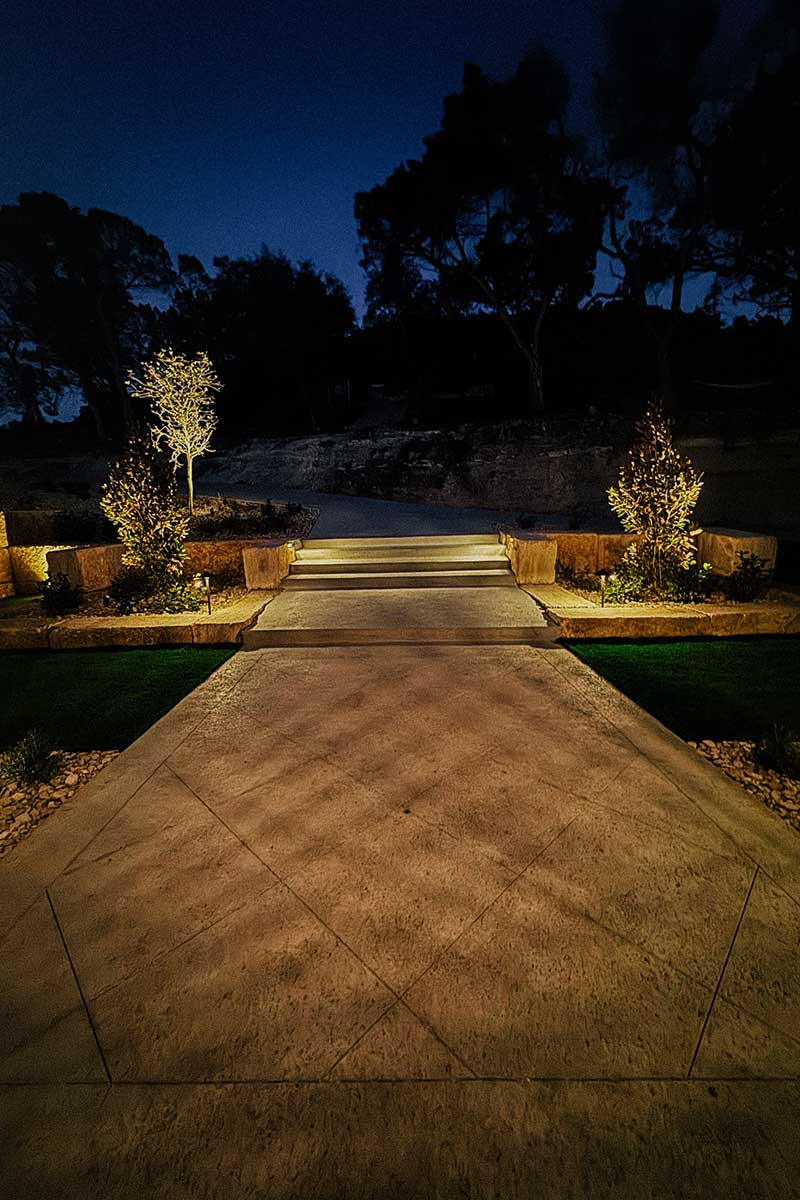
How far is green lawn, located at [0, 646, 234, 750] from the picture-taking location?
389cm

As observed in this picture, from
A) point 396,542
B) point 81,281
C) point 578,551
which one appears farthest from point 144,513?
point 81,281

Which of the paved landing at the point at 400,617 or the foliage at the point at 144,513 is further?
the foliage at the point at 144,513

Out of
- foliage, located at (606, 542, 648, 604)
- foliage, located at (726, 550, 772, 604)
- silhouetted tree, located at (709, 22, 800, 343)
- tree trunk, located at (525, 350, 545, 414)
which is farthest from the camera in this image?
tree trunk, located at (525, 350, 545, 414)

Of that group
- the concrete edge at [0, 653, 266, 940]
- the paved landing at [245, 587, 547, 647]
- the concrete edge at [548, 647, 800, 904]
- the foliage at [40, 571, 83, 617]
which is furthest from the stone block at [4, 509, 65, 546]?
the concrete edge at [548, 647, 800, 904]

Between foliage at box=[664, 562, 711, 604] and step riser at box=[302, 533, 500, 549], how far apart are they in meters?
3.07

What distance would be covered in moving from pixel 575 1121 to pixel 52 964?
1919 mm

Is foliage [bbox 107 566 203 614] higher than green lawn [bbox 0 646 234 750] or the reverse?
higher

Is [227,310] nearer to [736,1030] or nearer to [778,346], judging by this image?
[778,346]

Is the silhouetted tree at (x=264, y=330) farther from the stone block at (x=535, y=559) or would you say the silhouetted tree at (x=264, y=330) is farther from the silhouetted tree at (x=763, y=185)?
the stone block at (x=535, y=559)

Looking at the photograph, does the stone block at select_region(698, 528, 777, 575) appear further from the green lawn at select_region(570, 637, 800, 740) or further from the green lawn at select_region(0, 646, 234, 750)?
the green lawn at select_region(0, 646, 234, 750)

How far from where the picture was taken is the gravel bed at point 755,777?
2782 millimetres

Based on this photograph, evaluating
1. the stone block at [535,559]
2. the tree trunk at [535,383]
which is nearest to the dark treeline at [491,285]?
the tree trunk at [535,383]

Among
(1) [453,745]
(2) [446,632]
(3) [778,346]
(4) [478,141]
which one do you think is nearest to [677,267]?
(3) [778,346]

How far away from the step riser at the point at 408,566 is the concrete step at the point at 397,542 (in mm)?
822
